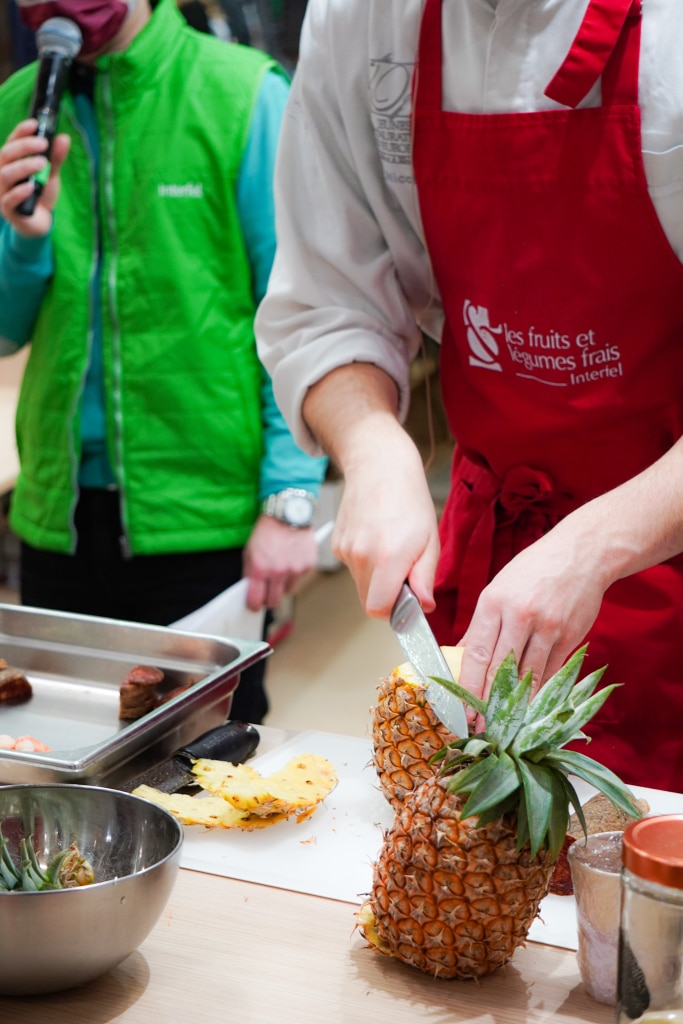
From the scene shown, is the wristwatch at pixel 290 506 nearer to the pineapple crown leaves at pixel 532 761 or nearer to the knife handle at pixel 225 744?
the knife handle at pixel 225 744

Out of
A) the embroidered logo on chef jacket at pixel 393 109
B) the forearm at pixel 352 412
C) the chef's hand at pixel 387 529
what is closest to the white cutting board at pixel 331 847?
the chef's hand at pixel 387 529

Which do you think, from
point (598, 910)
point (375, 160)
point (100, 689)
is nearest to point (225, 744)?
point (100, 689)

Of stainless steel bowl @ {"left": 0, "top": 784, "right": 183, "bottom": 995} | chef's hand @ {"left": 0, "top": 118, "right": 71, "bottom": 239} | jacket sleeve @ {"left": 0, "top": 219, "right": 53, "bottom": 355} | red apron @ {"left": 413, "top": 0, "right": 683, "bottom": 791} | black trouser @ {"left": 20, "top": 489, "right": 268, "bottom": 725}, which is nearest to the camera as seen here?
stainless steel bowl @ {"left": 0, "top": 784, "right": 183, "bottom": 995}

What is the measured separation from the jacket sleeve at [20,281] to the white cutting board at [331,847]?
1216 mm

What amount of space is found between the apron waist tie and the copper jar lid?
0.69 metres

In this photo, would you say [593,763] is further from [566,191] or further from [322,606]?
[322,606]

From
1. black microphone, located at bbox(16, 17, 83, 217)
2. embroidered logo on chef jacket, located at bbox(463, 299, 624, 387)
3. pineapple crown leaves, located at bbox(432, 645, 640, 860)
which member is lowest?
pineapple crown leaves, located at bbox(432, 645, 640, 860)

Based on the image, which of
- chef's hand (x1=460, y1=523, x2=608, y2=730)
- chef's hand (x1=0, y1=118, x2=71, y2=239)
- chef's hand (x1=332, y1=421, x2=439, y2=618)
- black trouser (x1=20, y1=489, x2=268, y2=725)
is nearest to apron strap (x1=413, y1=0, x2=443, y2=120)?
chef's hand (x1=332, y1=421, x2=439, y2=618)

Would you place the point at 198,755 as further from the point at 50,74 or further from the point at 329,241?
the point at 50,74

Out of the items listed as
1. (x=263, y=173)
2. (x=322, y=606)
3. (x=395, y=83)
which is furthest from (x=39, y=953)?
(x=322, y=606)

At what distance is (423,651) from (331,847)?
231 mm

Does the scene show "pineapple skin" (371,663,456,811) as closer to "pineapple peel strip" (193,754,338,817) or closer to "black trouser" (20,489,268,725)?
"pineapple peel strip" (193,754,338,817)

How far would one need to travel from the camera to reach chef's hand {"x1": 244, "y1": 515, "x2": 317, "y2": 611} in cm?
224

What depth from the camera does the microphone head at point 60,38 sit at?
212 cm
